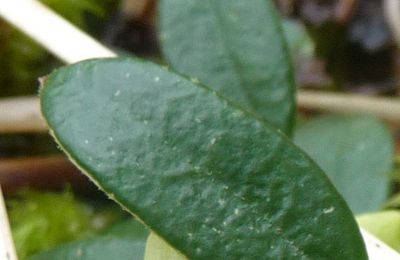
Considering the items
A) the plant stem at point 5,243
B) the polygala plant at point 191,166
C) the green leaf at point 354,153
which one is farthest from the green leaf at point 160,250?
the green leaf at point 354,153

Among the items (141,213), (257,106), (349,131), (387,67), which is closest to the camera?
(141,213)

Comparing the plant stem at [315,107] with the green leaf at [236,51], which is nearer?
the green leaf at [236,51]

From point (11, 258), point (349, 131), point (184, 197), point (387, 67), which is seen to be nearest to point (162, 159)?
point (184, 197)

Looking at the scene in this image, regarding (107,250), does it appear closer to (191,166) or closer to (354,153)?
(191,166)

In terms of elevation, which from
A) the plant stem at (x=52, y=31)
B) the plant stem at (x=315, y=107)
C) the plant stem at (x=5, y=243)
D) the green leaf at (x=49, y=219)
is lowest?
the green leaf at (x=49, y=219)

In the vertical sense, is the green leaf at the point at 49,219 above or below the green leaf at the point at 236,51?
below

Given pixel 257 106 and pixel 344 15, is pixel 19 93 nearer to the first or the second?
pixel 257 106

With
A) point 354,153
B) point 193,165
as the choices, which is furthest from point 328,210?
point 354,153

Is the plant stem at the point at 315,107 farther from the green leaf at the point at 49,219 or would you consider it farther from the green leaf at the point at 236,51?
the green leaf at the point at 236,51
